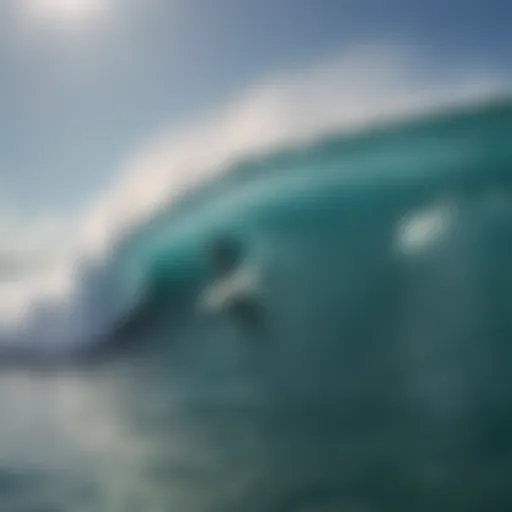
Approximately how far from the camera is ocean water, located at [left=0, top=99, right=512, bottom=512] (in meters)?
1.74

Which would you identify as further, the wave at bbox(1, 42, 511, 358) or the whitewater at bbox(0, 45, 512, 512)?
the wave at bbox(1, 42, 511, 358)

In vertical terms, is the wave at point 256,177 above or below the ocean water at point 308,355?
above

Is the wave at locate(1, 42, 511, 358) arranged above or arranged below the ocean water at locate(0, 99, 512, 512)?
above

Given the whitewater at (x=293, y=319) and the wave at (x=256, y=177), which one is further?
the wave at (x=256, y=177)

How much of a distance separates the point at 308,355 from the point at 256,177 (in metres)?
0.48

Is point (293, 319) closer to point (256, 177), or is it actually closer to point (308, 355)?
point (308, 355)

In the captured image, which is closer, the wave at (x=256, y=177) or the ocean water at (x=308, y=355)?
the ocean water at (x=308, y=355)

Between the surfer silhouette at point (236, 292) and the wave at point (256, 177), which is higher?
the wave at point (256, 177)

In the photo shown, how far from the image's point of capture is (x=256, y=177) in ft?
6.11

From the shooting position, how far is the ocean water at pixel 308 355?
1743 mm

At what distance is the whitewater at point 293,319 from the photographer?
1.75 m

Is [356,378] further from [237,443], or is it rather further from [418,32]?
[418,32]

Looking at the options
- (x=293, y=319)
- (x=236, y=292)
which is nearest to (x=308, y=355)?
(x=293, y=319)

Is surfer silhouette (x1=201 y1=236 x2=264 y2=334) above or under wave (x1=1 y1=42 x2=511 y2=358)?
under
